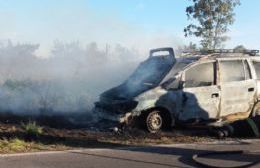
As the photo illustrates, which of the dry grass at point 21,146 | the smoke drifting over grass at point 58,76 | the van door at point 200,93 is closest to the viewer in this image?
the dry grass at point 21,146

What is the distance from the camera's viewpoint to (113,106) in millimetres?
12008

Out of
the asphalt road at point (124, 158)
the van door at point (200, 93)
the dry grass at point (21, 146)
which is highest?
the van door at point (200, 93)

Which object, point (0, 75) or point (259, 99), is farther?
→ point (0, 75)

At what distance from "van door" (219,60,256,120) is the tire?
1.52 m

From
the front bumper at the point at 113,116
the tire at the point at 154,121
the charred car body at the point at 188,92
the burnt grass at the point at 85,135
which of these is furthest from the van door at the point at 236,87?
the front bumper at the point at 113,116

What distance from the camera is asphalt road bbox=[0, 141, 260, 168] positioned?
28.0 feet

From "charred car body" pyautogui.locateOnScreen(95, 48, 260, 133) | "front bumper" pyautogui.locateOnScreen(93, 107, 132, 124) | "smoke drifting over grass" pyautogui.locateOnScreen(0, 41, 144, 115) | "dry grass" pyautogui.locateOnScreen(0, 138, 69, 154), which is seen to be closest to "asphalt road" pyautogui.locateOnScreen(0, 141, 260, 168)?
"dry grass" pyautogui.locateOnScreen(0, 138, 69, 154)

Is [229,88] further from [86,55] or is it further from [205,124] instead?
[86,55]

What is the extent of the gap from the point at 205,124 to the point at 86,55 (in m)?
26.0

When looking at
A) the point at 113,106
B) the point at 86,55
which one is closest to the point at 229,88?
the point at 113,106

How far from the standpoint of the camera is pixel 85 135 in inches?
436

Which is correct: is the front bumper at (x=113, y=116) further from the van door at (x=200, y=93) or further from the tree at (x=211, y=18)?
the tree at (x=211, y=18)

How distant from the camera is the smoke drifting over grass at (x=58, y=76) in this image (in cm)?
1516

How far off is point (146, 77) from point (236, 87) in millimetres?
2036
